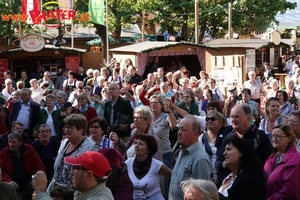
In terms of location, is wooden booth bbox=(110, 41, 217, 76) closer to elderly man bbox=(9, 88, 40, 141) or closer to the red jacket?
elderly man bbox=(9, 88, 40, 141)

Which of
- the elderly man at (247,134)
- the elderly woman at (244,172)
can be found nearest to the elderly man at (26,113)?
the elderly man at (247,134)

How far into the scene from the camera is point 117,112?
968 centimetres

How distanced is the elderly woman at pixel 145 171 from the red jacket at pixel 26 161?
103 inches

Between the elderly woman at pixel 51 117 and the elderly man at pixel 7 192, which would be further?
the elderly woman at pixel 51 117

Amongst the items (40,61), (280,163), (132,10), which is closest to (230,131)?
(280,163)

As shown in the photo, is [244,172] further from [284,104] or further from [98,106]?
[98,106]

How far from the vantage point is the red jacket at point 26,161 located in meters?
8.00

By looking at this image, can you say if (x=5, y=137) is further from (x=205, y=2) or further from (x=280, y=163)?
(x=205, y=2)

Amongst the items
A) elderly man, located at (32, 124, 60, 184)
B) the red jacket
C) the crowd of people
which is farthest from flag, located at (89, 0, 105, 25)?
the red jacket

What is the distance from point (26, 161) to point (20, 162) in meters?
0.08

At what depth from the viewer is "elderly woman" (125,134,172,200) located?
5.70m

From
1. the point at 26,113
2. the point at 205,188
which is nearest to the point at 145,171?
the point at 205,188

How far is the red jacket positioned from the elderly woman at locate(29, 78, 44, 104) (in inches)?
249

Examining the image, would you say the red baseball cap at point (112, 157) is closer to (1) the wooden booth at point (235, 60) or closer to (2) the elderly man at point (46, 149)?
(2) the elderly man at point (46, 149)
